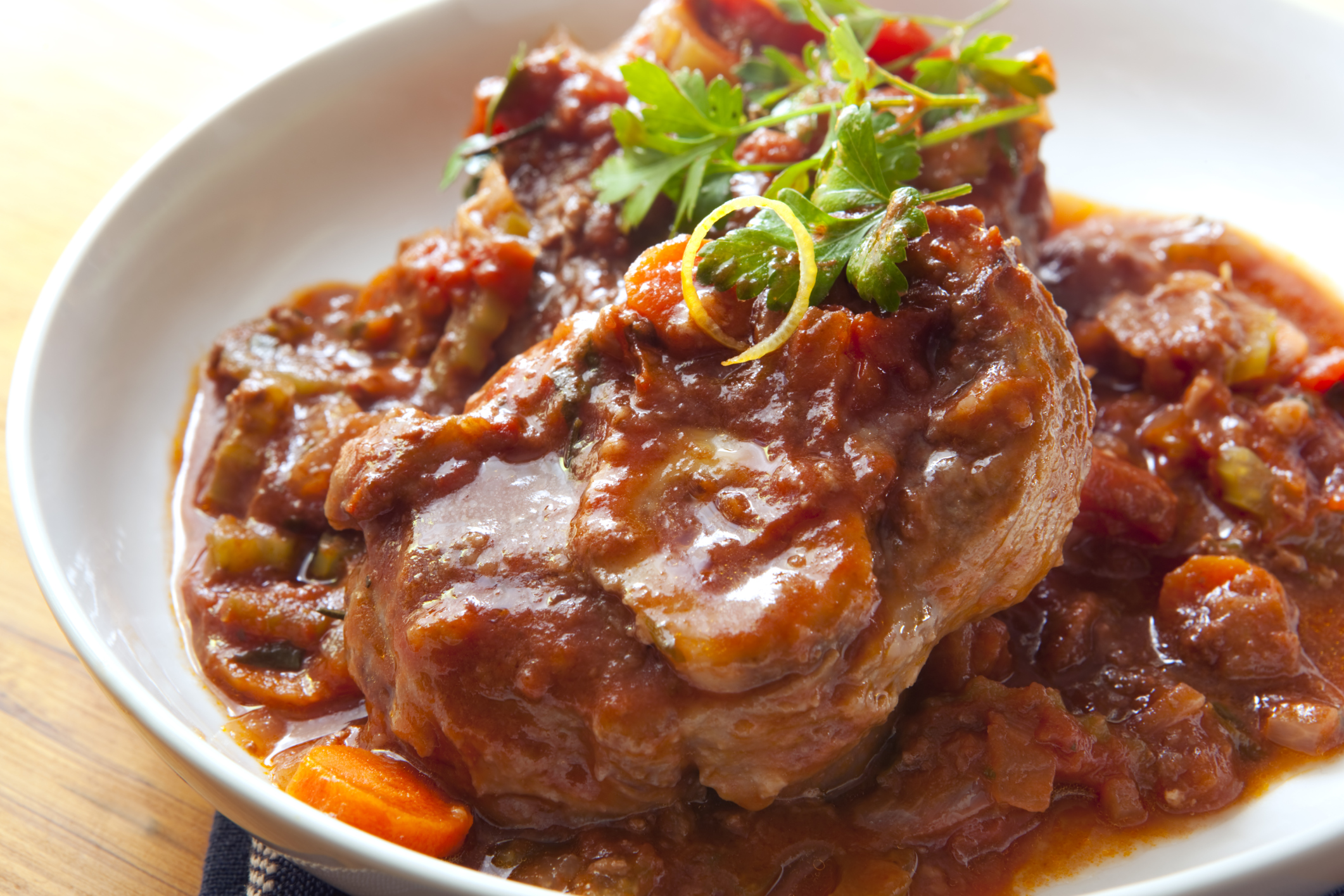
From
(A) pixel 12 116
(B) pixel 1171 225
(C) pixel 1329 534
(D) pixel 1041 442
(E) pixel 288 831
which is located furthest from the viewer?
(A) pixel 12 116

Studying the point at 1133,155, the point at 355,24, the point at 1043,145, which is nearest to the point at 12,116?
the point at 355,24

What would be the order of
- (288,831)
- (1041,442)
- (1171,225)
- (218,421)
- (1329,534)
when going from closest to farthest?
1. (288,831)
2. (1041,442)
3. (1329,534)
4. (218,421)
5. (1171,225)

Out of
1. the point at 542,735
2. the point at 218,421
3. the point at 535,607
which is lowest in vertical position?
the point at 218,421

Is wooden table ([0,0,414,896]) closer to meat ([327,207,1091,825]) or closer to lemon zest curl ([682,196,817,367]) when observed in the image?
meat ([327,207,1091,825])

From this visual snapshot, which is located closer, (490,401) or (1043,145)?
(490,401)

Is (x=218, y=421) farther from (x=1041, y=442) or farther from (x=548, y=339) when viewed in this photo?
(x=1041, y=442)

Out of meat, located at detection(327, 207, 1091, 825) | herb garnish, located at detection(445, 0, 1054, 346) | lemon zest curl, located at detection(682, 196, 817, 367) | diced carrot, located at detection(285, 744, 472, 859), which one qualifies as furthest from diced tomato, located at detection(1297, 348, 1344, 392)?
diced carrot, located at detection(285, 744, 472, 859)

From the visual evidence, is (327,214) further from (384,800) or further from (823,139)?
(384,800)

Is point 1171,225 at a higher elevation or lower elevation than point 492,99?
lower
